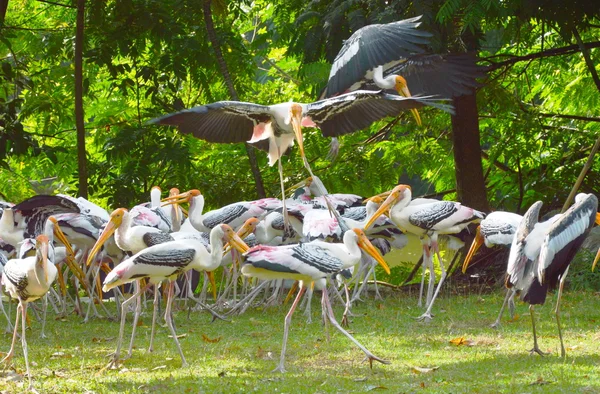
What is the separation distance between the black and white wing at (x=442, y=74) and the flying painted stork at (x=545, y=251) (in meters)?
2.68

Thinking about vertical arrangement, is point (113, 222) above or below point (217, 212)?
above

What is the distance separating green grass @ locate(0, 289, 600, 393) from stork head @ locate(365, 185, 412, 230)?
104 cm

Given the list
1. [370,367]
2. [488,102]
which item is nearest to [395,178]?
[488,102]

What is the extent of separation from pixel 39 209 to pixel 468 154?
5674 millimetres

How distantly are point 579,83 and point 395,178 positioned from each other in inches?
121

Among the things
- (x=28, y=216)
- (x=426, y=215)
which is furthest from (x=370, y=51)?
(x=28, y=216)

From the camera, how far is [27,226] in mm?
10219

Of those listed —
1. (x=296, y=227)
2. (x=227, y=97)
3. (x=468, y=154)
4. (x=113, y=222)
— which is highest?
(x=227, y=97)

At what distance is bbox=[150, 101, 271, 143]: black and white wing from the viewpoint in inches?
349

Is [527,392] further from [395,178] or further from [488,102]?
[395,178]

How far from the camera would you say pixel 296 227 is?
11.1m

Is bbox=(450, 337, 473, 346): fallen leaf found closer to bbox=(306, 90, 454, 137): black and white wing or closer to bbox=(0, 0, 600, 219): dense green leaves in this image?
bbox=(306, 90, 454, 137): black and white wing

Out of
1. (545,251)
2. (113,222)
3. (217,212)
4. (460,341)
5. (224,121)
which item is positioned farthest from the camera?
(217,212)

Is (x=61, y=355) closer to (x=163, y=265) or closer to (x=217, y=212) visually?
(x=163, y=265)
